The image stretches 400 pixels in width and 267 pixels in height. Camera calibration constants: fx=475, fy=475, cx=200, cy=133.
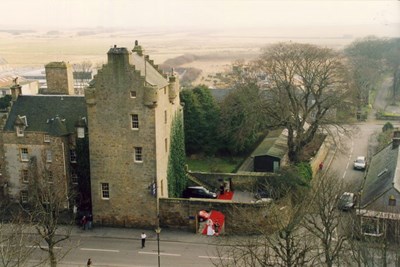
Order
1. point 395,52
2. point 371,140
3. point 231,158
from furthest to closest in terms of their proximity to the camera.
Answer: point 395,52 → point 371,140 → point 231,158

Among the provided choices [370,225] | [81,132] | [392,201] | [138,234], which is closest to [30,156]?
[81,132]

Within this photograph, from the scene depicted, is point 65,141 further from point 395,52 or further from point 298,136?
point 395,52

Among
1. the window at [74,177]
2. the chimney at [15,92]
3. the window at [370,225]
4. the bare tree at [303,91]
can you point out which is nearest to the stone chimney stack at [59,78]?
the chimney at [15,92]

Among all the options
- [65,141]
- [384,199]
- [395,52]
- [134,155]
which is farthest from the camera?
[395,52]

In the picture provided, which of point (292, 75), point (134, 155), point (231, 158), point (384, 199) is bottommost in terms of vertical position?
point (231, 158)

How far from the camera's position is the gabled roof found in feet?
122

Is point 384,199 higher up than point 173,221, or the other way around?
point 384,199

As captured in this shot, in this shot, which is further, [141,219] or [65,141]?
[65,141]

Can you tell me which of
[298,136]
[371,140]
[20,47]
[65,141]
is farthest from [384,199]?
[20,47]

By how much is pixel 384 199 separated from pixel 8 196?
108 ft

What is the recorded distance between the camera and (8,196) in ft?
145

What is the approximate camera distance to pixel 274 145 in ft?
190

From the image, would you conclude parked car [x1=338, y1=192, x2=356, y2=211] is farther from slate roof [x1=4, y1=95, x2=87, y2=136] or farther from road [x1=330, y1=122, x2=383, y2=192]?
slate roof [x1=4, y1=95, x2=87, y2=136]

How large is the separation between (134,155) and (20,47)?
87.5 metres
